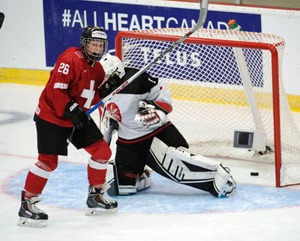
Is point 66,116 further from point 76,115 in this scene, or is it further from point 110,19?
point 110,19

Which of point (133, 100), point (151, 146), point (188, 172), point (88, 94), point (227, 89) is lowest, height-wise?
point (188, 172)

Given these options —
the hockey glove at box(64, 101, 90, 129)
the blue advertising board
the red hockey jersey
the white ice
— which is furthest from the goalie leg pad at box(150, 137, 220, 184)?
the blue advertising board

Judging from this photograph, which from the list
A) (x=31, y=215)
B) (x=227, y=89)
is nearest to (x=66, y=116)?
(x=31, y=215)

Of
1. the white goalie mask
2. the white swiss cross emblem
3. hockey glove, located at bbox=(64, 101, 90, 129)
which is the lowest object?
hockey glove, located at bbox=(64, 101, 90, 129)

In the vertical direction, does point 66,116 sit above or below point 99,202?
above

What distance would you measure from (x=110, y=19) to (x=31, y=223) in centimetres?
343

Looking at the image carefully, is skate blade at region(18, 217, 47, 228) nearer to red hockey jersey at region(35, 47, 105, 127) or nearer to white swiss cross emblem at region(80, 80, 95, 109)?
red hockey jersey at region(35, 47, 105, 127)

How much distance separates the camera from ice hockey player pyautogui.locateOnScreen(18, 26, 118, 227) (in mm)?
4387

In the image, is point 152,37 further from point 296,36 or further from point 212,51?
point 296,36

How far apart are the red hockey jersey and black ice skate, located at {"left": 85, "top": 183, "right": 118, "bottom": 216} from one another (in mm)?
420

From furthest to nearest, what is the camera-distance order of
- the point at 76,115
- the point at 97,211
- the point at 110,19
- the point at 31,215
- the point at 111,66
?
the point at 110,19, the point at 111,66, the point at 97,211, the point at 31,215, the point at 76,115

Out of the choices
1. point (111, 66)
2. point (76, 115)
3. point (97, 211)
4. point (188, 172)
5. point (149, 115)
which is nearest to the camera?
point (76, 115)

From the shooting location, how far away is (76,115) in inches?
171

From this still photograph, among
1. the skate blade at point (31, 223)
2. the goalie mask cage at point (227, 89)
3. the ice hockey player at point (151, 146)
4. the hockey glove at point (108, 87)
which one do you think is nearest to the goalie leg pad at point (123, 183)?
the ice hockey player at point (151, 146)
